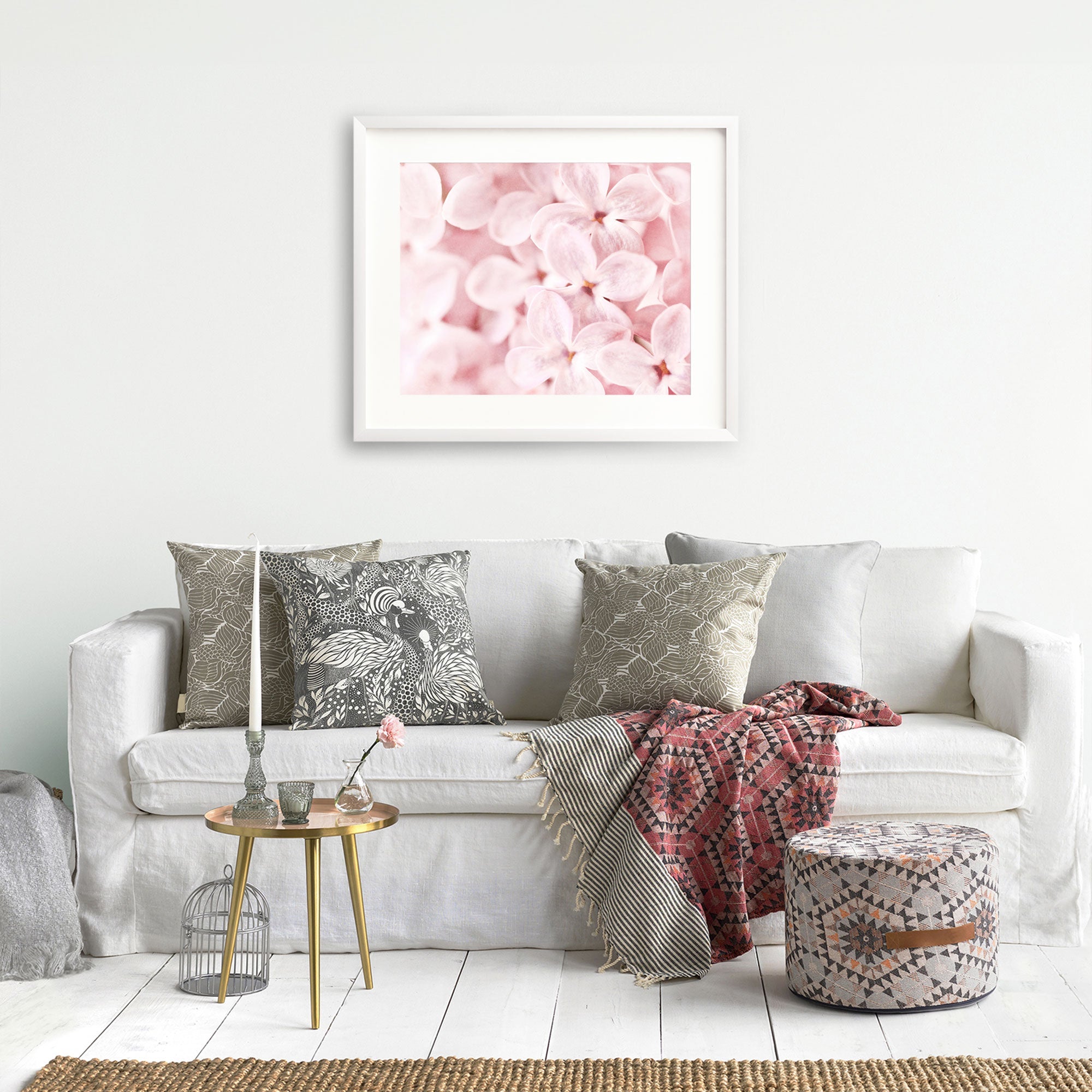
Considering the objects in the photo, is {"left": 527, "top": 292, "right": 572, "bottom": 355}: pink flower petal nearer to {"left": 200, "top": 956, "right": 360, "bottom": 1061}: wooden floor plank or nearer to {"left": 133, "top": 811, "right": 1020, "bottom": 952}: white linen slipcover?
{"left": 133, "top": 811, "right": 1020, "bottom": 952}: white linen slipcover

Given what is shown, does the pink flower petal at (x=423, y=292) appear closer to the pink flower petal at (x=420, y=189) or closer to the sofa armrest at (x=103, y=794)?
the pink flower petal at (x=420, y=189)

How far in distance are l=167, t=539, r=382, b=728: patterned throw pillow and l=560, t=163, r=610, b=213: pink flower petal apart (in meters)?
1.27

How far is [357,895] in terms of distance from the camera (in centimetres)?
221

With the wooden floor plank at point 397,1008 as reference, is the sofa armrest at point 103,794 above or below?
above

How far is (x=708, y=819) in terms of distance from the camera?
2457mm

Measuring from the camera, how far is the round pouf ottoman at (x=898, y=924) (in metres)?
2.09

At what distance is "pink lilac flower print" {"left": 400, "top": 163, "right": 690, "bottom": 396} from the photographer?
3443mm

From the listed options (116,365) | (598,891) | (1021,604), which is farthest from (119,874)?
(1021,604)

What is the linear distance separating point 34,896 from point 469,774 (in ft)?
3.00

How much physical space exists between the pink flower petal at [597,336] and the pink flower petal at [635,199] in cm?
32

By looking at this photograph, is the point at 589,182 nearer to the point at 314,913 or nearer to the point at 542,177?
the point at 542,177

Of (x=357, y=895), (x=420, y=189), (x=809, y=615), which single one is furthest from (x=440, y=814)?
(x=420, y=189)

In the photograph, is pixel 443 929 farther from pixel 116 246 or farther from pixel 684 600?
pixel 116 246

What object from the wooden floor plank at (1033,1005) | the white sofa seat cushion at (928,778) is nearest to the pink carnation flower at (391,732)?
the white sofa seat cushion at (928,778)
